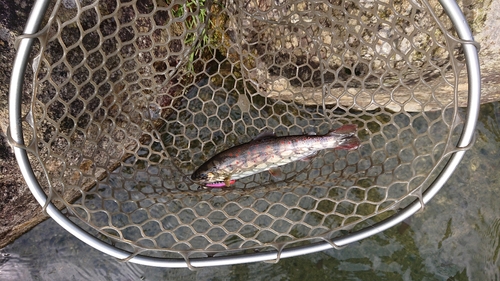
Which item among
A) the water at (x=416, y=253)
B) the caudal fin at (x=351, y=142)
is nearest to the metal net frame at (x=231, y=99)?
the caudal fin at (x=351, y=142)

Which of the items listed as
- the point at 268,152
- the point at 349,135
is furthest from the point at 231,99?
the point at 349,135

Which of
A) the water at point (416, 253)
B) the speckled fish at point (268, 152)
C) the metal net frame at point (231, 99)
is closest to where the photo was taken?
the metal net frame at point (231, 99)

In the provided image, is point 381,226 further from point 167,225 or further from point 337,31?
point 167,225

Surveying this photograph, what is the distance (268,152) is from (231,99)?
2.48 feet

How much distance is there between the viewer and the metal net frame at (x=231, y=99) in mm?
→ 1677

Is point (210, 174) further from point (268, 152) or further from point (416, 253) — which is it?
point (416, 253)

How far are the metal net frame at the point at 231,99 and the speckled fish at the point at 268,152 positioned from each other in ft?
0.52

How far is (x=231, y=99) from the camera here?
2713mm

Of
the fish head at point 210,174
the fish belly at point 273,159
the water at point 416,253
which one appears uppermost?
the fish belly at point 273,159

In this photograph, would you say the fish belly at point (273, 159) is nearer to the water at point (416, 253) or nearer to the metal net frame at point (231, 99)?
the metal net frame at point (231, 99)

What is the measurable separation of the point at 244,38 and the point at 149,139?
951 millimetres

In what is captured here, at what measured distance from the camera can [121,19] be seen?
2.04m

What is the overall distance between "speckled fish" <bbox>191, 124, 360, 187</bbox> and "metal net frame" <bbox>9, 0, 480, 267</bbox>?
0.16m

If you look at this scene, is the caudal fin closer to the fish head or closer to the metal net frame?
the metal net frame
